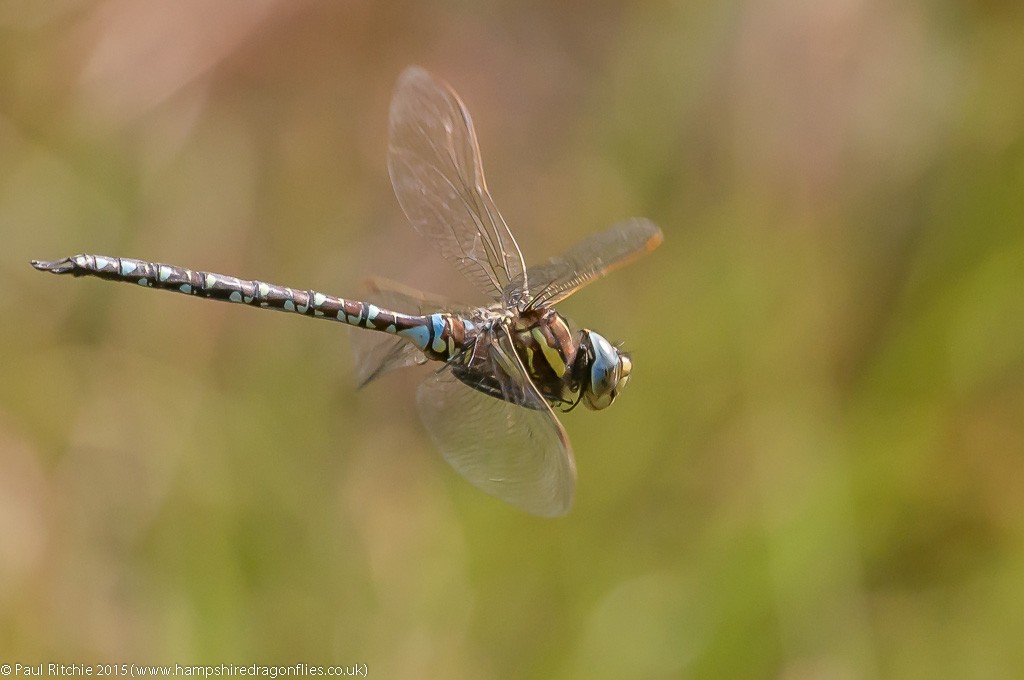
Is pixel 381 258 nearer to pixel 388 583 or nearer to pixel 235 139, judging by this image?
pixel 235 139

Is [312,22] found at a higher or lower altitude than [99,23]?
higher

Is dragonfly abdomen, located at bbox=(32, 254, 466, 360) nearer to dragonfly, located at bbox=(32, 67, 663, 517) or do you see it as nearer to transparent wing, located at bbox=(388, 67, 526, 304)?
dragonfly, located at bbox=(32, 67, 663, 517)

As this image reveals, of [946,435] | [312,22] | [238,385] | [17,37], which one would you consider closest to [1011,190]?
[946,435]

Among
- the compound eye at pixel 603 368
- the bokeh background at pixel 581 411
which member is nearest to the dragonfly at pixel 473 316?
the compound eye at pixel 603 368

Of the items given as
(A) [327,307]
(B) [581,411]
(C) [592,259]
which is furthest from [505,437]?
(B) [581,411]

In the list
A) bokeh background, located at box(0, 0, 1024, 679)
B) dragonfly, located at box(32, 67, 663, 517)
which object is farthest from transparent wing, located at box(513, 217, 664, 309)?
bokeh background, located at box(0, 0, 1024, 679)

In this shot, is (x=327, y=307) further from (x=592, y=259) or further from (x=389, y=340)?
(x=592, y=259)
